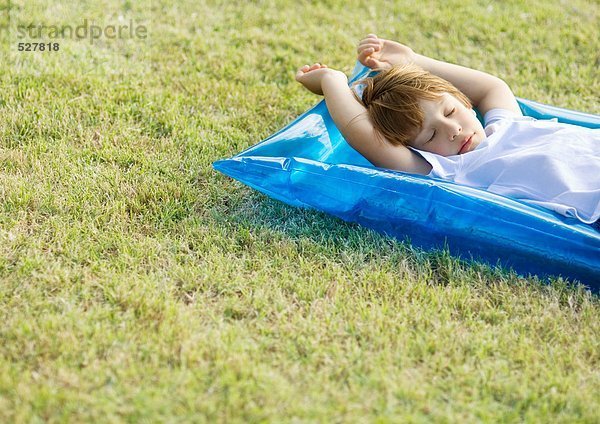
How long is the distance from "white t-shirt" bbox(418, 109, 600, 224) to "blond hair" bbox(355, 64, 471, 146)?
131 millimetres

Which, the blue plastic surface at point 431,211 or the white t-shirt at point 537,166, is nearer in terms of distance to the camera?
the blue plastic surface at point 431,211

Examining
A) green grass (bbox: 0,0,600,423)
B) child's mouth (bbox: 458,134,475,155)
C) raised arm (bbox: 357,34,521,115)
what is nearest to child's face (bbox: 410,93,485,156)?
child's mouth (bbox: 458,134,475,155)

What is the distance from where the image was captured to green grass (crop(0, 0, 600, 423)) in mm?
2156

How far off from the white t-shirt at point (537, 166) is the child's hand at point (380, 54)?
666mm

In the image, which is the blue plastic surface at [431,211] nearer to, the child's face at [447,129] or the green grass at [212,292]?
the green grass at [212,292]

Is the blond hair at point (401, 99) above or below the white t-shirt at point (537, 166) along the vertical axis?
above

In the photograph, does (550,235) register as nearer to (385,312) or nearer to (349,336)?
(385,312)

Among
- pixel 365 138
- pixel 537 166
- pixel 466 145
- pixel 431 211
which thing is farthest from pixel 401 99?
pixel 537 166

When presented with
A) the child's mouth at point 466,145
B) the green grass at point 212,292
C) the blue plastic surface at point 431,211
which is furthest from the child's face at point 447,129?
the green grass at point 212,292

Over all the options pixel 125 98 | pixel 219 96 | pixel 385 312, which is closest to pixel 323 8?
pixel 219 96

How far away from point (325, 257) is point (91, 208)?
40.0 inches

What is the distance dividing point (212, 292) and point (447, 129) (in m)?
1.22

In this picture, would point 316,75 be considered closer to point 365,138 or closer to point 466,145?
point 365,138

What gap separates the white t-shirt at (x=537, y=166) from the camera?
2.81m
